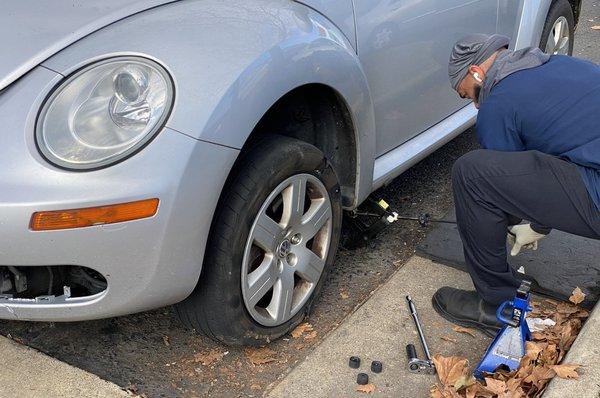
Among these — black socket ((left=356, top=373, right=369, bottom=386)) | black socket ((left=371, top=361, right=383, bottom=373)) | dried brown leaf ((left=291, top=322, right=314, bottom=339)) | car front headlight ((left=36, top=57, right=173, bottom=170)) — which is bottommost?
dried brown leaf ((left=291, top=322, right=314, bottom=339))

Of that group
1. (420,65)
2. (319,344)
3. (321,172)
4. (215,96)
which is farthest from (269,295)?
(420,65)

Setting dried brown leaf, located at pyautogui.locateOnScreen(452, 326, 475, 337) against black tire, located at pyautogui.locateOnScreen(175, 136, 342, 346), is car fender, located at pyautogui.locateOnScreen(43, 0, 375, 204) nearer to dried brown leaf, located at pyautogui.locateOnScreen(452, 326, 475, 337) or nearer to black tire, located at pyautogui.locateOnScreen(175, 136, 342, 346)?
black tire, located at pyautogui.locateOnScreen(175, 136, 342, 346)

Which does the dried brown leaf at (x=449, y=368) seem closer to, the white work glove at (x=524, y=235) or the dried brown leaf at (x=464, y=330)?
the dried brown leaf at (x=464, y=330)

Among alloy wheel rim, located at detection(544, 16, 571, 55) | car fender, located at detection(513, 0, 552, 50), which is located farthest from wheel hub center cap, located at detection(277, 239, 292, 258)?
alloy wheel rim, located at detection(544, 16, 571, 55)

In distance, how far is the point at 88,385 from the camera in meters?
2.50

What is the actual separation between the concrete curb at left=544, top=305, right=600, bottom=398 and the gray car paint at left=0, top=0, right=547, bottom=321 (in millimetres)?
1193

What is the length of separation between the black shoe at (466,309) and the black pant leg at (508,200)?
122 millimetres

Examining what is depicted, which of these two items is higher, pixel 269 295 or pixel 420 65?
pixel 420 65

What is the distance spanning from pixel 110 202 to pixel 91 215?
0.06 meters

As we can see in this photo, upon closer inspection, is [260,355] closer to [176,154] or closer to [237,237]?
[237,237]

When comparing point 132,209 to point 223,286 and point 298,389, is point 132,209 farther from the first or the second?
point 298,389

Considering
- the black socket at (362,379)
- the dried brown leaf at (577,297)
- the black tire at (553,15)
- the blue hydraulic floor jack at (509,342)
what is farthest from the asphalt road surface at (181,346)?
the black tire at (553,15)

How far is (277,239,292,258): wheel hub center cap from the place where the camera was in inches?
101

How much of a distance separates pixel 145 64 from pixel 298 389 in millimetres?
1230
